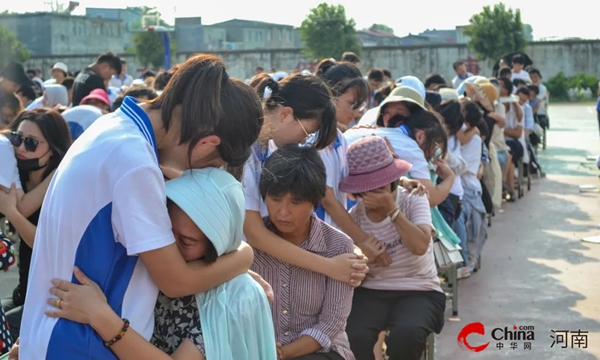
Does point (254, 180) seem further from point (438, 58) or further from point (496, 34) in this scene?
point (438, 58)

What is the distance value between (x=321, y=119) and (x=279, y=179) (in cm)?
38

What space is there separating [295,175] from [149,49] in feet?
145

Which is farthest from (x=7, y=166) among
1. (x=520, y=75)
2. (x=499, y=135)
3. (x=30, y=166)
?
(x=520, y=75)

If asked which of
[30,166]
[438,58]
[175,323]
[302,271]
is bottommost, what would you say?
[302,271]

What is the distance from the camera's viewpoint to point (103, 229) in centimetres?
226

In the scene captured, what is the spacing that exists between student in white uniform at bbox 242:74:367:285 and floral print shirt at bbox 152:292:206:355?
116 centimetres

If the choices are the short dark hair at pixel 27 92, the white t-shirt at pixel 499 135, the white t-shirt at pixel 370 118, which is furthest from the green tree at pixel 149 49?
the white t-shirt at pixel 370 118

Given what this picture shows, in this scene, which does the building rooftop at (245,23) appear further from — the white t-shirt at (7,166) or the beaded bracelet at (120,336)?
the beaded bracelet at (120,336)

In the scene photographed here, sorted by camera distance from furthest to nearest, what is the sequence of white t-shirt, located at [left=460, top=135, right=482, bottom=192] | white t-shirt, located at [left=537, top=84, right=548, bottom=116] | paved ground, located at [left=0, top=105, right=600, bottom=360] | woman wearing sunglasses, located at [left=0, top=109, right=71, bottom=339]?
1. white t-shirt, located at [left=537, top=84, right=548, bottom=116]
2. white t-shirt, located at [left=460, top=135, right=482, bottom=192]
3. paved ground, located at [left=0, top=105, right=600, bottom=360]
4. woman wearing sunglasses, located at [left=0, top=109, right=71, bottom=339]

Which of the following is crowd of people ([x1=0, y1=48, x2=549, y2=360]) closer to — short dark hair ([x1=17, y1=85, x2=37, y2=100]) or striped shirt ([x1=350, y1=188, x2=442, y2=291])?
striped shirt ([x1=350, y1=188, x2=442, y2=291])

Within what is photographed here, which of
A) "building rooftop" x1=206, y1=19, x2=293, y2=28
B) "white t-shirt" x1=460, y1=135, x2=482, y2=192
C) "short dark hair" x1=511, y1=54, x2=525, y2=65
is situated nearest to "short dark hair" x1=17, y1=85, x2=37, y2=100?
"white t-shirt" x1=460, y1=135, x2=482, y2=192

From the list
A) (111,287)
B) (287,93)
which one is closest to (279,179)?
(287,93)

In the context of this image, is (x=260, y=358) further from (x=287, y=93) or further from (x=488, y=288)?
(x=488, y=288)

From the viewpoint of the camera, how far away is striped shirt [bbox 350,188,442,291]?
14.7 feet
